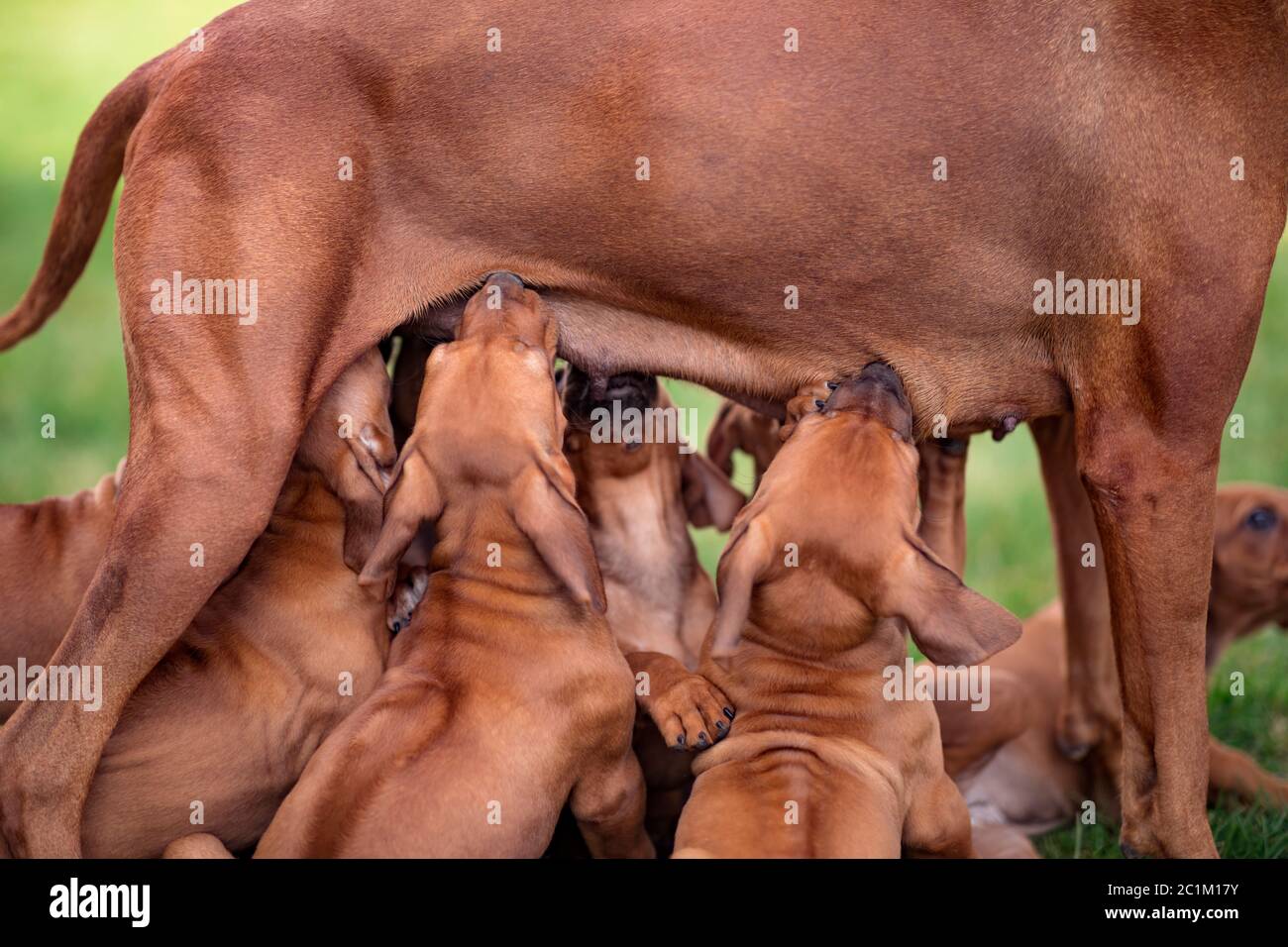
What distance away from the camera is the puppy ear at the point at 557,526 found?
375 centimetres

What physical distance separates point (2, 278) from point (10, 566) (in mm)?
6037

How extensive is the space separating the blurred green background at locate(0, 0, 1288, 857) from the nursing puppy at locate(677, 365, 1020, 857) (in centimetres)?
125

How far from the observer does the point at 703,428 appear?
9.06 metres

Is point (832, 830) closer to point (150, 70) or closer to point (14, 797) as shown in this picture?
point (14, 797)

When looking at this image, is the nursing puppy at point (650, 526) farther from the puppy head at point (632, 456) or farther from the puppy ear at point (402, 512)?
the puppy ear at point (402, 512)

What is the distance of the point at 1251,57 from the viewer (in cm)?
385

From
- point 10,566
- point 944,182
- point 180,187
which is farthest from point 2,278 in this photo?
point 944,182

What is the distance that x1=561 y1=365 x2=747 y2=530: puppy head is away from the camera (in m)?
4.57

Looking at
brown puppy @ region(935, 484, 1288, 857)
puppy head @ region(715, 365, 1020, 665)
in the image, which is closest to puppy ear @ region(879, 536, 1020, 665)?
puppy head @ region(715, 365, 1020, 665)

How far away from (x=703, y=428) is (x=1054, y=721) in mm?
4031

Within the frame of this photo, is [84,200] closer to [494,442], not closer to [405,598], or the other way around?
[405,598]

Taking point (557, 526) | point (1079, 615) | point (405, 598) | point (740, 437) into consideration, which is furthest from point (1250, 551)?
point (405, 598)

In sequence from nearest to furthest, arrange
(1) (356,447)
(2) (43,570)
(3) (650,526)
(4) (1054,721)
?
(1) (356,447), (2) (43,570), (3) (650,526), (4) (1054,721)

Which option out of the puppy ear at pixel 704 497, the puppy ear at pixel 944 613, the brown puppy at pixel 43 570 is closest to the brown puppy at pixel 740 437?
the puppy ear at pixel 704 497
